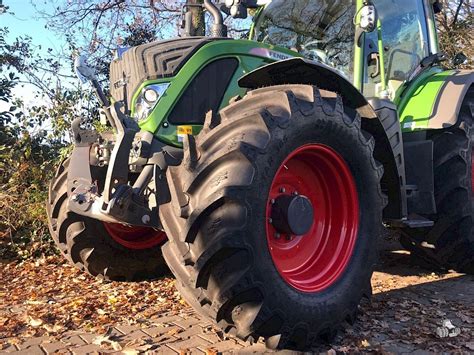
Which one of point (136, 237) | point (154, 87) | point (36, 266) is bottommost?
point (36, 266)

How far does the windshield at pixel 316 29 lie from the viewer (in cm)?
444

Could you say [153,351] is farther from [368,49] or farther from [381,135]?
[368,49]

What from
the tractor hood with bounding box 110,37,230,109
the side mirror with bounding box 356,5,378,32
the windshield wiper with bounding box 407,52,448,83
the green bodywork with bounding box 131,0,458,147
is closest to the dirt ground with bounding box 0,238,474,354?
the green bodywork with bounding box 131,0,458,147

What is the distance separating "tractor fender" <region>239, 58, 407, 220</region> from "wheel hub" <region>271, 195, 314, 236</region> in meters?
0.82

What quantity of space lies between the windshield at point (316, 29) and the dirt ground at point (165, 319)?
A: 2023mm

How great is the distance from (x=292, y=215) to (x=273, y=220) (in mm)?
143

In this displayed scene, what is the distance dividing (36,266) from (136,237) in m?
1.83

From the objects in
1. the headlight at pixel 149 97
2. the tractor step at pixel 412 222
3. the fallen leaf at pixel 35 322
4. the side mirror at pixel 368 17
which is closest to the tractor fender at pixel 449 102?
the tractor step at pixel 412 222

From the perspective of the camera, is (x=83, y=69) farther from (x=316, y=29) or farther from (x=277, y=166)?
(x=316, y=29)

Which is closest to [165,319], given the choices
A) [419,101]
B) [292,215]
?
[292,215]

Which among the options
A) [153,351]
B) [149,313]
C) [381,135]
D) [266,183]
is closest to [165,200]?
[266,183]

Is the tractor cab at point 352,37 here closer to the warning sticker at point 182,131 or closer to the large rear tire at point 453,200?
the large rear tire at point 453,200

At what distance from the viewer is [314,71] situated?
11.1 feet

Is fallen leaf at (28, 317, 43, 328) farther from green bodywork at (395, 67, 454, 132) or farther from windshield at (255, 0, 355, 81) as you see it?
green bodywork at (395, 67, 454, 132)
